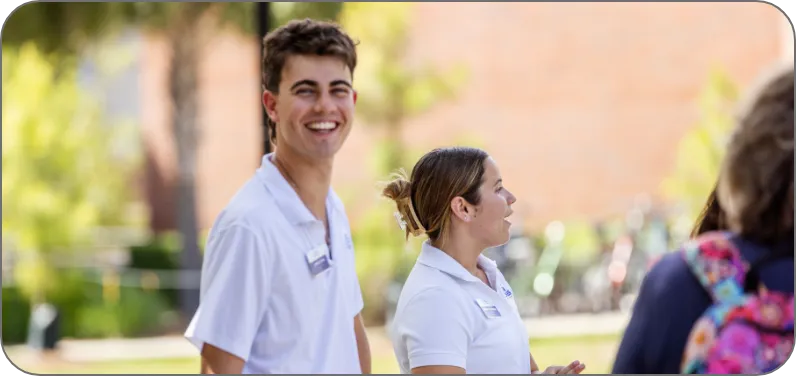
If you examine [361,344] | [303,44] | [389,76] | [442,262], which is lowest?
[389,76]

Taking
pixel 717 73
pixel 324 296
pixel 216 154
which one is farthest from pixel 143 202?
pixel 324 296

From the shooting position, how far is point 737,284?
1977mm

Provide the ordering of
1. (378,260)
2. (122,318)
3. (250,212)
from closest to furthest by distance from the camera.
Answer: (250,212), (378,260), (122,318)

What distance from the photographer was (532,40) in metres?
18.6

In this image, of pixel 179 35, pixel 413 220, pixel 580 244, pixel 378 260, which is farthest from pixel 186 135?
pixel 413 220

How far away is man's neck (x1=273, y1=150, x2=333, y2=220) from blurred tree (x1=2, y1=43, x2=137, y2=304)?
425 inches

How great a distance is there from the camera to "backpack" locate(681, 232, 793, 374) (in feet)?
6.49

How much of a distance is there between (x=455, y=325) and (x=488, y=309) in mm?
99

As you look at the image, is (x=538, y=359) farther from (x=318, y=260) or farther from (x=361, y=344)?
(x=318, y=260)

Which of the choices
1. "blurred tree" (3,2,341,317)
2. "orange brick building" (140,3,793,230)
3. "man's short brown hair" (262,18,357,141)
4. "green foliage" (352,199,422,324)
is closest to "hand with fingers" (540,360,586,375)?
"man's short brown hair" (262,18,357,141)

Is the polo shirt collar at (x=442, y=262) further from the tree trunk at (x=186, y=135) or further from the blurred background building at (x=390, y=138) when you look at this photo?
the tree trunk at (x=186, y=135)

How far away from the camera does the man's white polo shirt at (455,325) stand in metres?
2.38

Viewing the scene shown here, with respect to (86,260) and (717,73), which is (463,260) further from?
(86,260)

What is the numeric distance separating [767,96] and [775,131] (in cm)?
8
